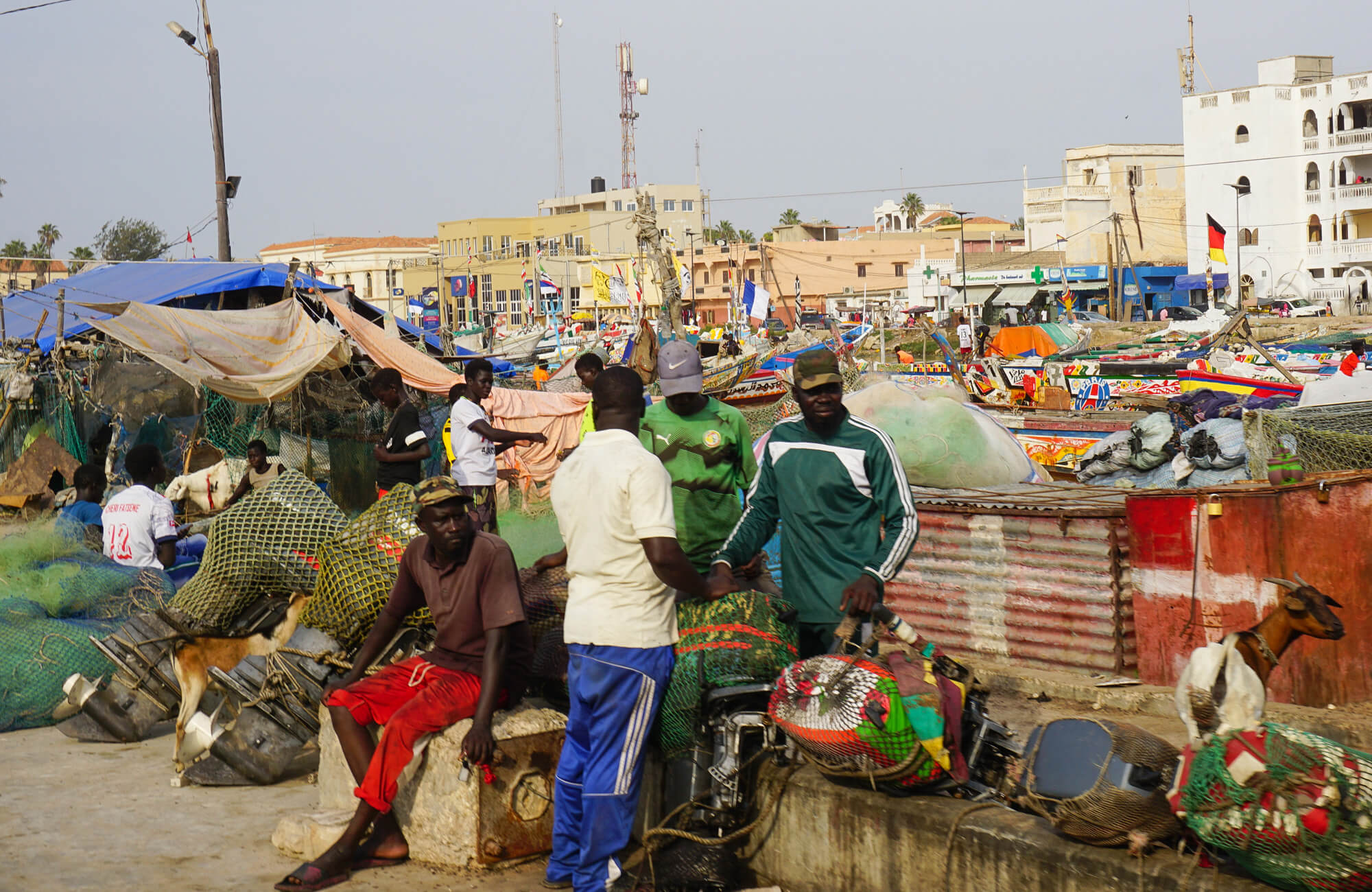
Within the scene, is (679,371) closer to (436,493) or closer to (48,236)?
(436,493)

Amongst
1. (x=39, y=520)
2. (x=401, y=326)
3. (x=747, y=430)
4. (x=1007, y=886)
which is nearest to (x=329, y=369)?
(x=39, y=520)

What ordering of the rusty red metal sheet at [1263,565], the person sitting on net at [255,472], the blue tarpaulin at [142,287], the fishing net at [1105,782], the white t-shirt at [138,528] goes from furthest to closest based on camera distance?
the blue tarpaulin at [142,287] < the person sitting on net at [255,472] < the white t-shirt at [138,528] < the rusty red metal sheet at [1263,565] < the fishing net at [1105,782]

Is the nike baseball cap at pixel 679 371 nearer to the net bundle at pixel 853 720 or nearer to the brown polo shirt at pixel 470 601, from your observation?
the brown polo shirt at pixel 470 601

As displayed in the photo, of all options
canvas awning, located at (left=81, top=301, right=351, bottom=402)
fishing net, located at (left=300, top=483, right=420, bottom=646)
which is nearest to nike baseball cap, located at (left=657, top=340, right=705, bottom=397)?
fishing net, located at (left=300, top=483, right=420, bottom=646)

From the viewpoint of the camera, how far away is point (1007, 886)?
3.54m

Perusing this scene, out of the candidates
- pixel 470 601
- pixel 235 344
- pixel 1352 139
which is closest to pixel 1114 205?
pixel 1352 139

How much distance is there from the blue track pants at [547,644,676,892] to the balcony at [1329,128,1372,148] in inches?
2269

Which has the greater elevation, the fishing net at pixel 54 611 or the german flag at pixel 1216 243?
the german flag at pixel 1216 243

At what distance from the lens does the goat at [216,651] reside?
5.97 m

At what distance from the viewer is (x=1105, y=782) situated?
3.38 meters

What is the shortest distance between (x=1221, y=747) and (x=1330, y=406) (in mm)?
4381

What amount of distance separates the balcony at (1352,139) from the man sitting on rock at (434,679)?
57.4 m

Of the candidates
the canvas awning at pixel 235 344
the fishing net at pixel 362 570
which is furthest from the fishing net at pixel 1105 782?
the canvas awning at pixel 235 344

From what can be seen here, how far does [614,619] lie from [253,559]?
10.0 ft
